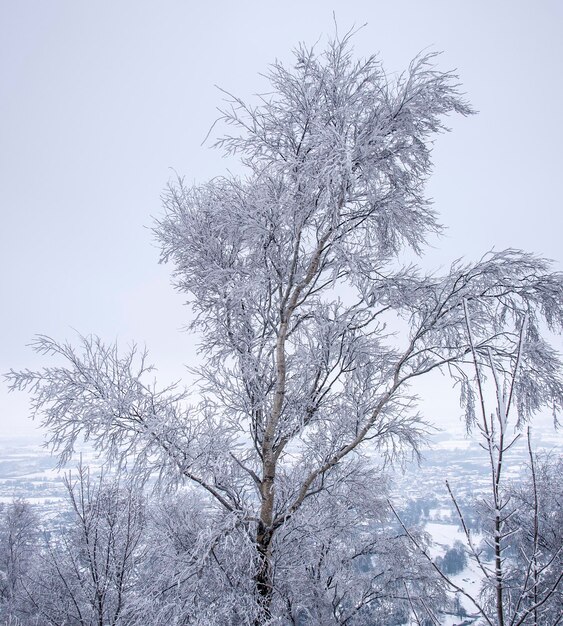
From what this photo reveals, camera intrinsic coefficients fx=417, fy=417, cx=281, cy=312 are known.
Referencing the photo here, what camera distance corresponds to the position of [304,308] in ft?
17.9

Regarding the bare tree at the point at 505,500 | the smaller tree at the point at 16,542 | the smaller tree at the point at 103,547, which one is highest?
the bare tree at the point at 505,500

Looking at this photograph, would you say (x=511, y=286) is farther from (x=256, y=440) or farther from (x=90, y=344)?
(x=90, y=344)

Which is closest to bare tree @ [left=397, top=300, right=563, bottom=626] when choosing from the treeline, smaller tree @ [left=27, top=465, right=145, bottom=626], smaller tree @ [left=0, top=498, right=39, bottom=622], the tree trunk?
the treeline

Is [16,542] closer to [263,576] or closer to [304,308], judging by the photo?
[263,576]

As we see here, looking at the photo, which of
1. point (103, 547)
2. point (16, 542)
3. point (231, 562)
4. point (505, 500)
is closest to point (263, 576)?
point (231, 562)

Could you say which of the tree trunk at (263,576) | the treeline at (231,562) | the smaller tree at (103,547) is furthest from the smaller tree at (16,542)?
the tree trunk at (263,576)

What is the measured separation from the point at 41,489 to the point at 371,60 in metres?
63.0

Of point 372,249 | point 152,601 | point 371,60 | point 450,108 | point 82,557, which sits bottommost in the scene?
point 82,557

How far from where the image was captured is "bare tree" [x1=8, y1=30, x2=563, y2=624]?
163 inches

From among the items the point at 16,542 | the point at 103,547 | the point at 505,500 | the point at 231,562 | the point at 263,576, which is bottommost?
the point at 16,542

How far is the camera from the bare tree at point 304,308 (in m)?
4.13

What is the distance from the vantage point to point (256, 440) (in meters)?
5.01

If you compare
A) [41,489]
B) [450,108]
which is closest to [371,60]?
[450,108]

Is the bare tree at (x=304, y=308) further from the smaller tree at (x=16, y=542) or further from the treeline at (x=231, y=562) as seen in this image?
the smaller tree at (x=16, y=542)
